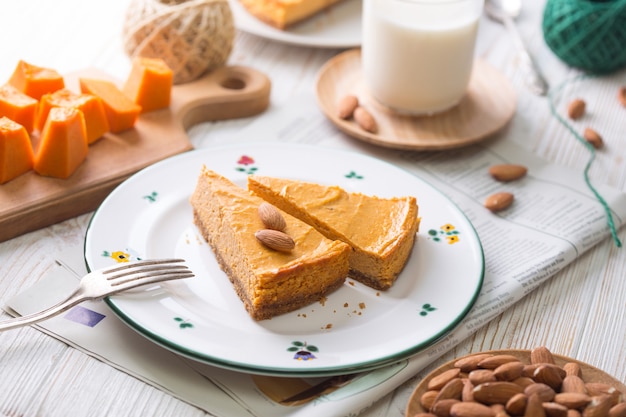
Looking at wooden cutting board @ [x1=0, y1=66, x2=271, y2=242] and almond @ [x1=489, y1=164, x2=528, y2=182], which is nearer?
wooden cutting board @ [x1=0, y1=66, x2=271, y2=242]

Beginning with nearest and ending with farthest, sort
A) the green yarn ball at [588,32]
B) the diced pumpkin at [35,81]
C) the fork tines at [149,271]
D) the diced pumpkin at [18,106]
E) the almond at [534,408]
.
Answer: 1. the almond at [534,408]
2. the fork tines at [149,271]
3. the diced pumpkin at [18,106]
4. the diced pumpkin at [35,81]
5. the green yarn ball at [588,32]

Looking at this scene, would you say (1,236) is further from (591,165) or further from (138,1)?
(591,165)

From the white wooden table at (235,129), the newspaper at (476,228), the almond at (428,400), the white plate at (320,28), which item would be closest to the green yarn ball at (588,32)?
the white wooden table at (235,129)

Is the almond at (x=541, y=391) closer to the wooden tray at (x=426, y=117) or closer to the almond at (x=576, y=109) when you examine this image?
the wooden tray at (x=426, y=117)

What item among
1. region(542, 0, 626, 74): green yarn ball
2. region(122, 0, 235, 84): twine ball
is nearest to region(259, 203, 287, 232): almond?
region(122, 0, 235, 84): twine ball

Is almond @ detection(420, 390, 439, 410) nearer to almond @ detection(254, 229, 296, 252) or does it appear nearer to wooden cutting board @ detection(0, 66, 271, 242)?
almond @ detection(254, 229, 296, 252)

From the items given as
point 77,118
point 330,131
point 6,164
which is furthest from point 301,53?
point 6,164

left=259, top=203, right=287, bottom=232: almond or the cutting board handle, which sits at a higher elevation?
left=259, top=203, right=287, bottom=232: almond

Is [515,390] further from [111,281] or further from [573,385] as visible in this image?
[111,281]
